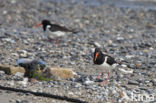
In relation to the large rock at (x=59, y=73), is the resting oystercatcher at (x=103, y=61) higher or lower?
higher

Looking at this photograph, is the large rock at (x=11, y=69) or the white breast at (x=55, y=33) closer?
the large rock at (x=11, y=69)

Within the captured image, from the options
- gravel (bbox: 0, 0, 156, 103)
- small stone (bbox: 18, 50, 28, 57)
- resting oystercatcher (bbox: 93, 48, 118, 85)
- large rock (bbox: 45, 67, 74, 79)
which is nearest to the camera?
gravel (bbox: 0, 0, 156, 103)

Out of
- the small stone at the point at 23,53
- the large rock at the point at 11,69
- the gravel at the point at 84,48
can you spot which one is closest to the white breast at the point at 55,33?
the gravel at the point at 84,48

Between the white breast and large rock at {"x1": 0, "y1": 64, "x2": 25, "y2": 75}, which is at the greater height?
the white breast

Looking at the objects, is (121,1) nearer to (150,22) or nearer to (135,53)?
(150,22)

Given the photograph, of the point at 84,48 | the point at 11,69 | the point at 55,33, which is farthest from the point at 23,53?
the point at 55,33

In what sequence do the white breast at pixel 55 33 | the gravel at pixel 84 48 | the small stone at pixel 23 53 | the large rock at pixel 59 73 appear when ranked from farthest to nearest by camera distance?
1. the white breast at pixel 55 33
2. the small stone at pixel 23 53
3. the large rock at pixel 59 73
4. the gravel at pixel 84 48

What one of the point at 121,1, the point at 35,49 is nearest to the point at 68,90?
the point at 35,49

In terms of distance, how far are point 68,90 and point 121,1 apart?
25388 millimetres

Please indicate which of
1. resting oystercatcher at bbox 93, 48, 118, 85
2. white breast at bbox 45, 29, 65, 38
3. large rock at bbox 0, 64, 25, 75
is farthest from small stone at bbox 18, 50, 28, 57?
resting oystercatcher at bbox 93, 48, 118, 85

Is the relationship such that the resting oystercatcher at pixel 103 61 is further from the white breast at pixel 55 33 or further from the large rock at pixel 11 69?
the white breast at pixel 55 33

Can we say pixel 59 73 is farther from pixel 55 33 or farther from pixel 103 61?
pixel 55 33

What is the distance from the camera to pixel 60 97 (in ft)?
19.9

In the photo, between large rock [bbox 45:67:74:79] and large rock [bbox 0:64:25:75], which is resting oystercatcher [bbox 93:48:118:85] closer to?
large rock [bbox 45:67:74:79]
